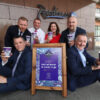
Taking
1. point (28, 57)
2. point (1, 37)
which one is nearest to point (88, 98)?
point (28, 57)

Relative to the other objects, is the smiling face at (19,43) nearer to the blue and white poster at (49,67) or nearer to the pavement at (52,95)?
the blue and white poster at (49,67)

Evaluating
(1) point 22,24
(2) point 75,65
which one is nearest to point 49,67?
(2) point 75,65

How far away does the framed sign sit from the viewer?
2.04 metres

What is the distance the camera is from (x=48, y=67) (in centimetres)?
208

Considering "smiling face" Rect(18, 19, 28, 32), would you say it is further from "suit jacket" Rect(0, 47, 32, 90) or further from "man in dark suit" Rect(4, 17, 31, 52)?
"suit jacket" Rect(0, 47, 32, 90)

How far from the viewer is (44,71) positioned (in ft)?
6.81

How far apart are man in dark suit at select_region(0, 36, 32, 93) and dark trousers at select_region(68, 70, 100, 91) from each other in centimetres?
81

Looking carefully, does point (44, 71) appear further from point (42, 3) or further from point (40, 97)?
point (42, 3)

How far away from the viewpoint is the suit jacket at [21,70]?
1998 millimetres

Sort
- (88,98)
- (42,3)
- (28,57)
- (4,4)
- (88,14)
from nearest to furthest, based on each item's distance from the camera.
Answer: (88,98)
(28,57)
(4,4)
(42,3)
(88,14)

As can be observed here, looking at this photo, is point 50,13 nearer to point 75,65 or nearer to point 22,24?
point 22,24

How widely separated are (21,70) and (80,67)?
3.60 ft

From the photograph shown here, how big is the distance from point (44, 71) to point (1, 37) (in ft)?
10.3

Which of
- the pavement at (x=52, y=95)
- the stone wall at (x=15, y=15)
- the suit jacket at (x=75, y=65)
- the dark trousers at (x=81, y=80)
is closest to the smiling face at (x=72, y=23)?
the suit jacket at (x=75, y=65)
